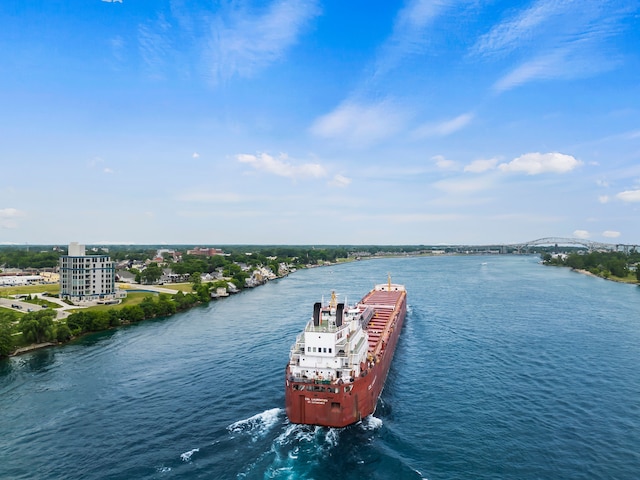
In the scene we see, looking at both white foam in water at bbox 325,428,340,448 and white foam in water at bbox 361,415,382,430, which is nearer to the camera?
white foam in water at bbox 325,428,340,448

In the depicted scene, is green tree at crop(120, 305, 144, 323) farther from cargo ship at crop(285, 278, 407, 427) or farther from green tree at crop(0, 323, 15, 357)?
cargo ship at crop(285, 278, 407, 427)

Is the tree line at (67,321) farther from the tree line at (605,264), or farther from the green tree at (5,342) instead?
the tree line at (605,264)

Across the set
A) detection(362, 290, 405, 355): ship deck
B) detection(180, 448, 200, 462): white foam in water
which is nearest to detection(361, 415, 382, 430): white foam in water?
detection(362, 290, 405, 355): ship deck

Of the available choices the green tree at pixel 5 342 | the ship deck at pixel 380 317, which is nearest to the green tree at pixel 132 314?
the green tree at pixel 5 342

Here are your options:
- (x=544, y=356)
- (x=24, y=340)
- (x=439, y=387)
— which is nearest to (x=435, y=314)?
(x=544, y=356)

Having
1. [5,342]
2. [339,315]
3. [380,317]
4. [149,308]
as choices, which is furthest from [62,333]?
[380,317]

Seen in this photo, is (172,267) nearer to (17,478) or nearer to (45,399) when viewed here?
(45,399)
